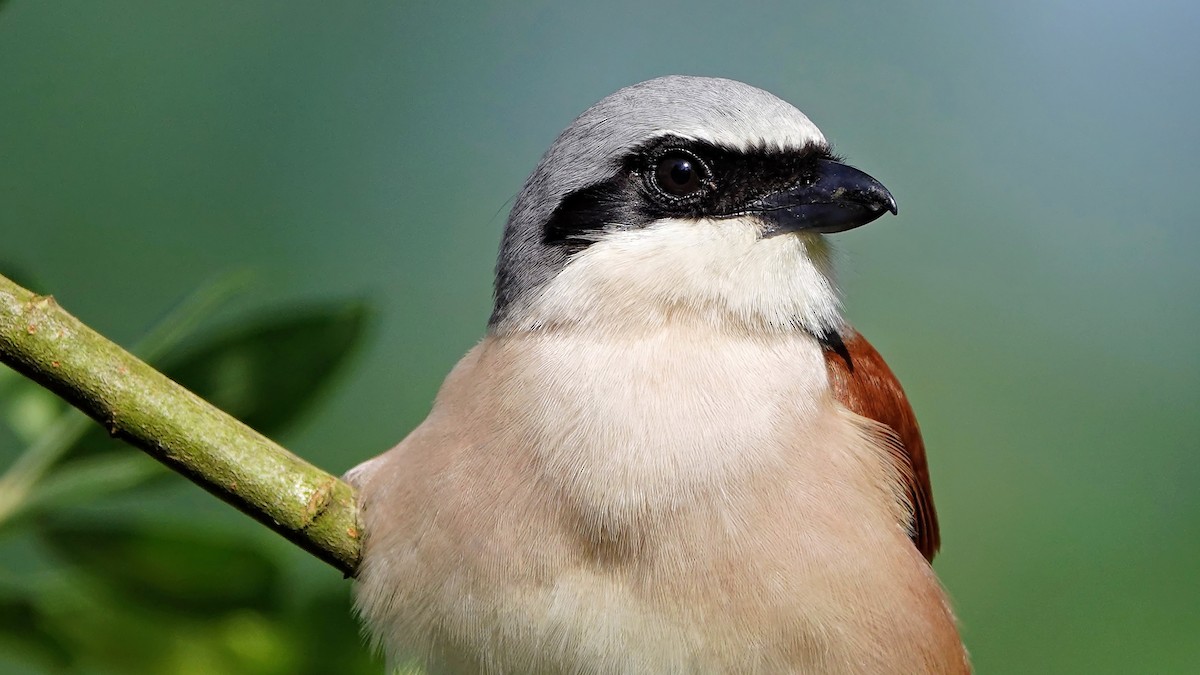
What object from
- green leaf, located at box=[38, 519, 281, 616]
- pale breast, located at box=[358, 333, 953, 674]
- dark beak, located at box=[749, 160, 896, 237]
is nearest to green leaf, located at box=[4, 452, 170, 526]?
green leaf, located at box=[38, 519, 281, 616]

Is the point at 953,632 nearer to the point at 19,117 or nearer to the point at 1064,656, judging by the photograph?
the point at 1064,656

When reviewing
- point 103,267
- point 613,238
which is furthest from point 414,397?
point 613,238

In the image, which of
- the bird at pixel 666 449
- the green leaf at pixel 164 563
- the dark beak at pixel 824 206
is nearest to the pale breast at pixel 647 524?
the bird at pixel 666 449

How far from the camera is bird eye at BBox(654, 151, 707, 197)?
68.4 inches

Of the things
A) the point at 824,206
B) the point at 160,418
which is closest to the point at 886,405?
the point at 824,206

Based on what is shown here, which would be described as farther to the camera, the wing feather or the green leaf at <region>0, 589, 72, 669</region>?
the wing feather

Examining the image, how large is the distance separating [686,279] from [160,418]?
0.80 metres

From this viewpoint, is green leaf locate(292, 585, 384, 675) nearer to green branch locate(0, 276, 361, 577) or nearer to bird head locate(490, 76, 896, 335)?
green branch locate(0, 276, 361, 577)

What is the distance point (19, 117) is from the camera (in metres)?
2.57

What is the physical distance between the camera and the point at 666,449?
162 centimetres

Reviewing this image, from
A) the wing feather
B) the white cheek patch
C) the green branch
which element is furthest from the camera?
the wing feather

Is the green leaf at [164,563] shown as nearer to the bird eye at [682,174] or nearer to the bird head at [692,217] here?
the bird head at [692,217]

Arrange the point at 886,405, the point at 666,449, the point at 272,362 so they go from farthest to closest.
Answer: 1. the point at 886,405
2. the point at 666,449
3. the point at 272,362

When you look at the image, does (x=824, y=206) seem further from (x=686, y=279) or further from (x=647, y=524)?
(x=647, y=524)
